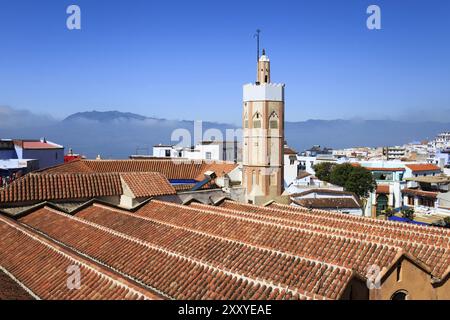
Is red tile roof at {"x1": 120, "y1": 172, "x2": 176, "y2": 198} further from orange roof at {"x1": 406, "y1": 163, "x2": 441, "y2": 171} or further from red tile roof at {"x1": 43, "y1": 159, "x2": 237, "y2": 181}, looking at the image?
orange roof at {"x1": 406, "y1": 163, "x2": 441, "y2": 171}

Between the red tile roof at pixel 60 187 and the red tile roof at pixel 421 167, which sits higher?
the red tile roof at pixel 60 187

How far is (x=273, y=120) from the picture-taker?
2856 centimetres

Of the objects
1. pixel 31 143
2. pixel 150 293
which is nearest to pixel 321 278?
pixel 150 293

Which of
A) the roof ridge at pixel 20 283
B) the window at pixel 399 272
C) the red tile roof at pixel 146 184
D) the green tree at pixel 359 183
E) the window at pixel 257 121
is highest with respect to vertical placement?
the window at pixel 257 121

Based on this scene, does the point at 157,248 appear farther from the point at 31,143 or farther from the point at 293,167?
the point at 293,167

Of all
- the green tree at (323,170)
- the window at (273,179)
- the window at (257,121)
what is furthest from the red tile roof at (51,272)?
the green tree at (323,170)

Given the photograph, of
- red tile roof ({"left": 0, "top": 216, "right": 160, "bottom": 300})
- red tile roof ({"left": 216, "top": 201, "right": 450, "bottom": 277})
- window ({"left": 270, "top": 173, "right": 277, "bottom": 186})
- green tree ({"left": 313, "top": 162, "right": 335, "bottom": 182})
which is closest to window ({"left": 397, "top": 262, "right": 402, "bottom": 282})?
red tile roof ({"left": 216, "top": 201, "right": 450, "bottom": 277})

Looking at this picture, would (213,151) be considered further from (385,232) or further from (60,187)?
(385,232)

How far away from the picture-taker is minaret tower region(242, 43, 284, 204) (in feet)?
92.8

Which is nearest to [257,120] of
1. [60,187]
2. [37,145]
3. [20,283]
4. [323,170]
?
[60,187]

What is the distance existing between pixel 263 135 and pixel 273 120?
4.08 ft

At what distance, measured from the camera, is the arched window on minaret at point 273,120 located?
1121 inches

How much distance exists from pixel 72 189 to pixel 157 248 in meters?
9.09

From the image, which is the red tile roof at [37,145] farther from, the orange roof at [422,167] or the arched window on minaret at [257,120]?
the orange roof at [422,167]
